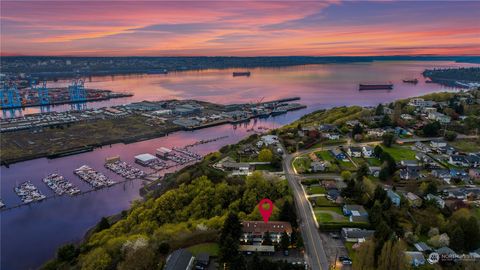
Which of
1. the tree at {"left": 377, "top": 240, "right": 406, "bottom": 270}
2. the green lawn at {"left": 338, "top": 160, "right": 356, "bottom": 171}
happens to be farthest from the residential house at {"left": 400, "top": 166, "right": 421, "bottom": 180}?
the tree at {"left": 377, "top": 240, "right": 406, "bottom": 270}

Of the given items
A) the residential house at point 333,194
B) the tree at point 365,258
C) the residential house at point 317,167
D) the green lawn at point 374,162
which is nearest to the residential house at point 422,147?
the green lawn at point 374,162

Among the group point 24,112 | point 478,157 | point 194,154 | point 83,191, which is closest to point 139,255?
point 83,191

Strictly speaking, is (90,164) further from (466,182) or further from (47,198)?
(466,182)

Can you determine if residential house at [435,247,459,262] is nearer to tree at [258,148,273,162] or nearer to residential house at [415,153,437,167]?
residential house at [415,153,437,167]

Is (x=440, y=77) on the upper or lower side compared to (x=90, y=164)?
upper

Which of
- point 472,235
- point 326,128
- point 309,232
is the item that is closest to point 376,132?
point 326,128

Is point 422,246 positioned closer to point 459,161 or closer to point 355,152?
point 355,152

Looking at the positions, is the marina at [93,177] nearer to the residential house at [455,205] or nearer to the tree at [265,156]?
the tree at [265,156]
